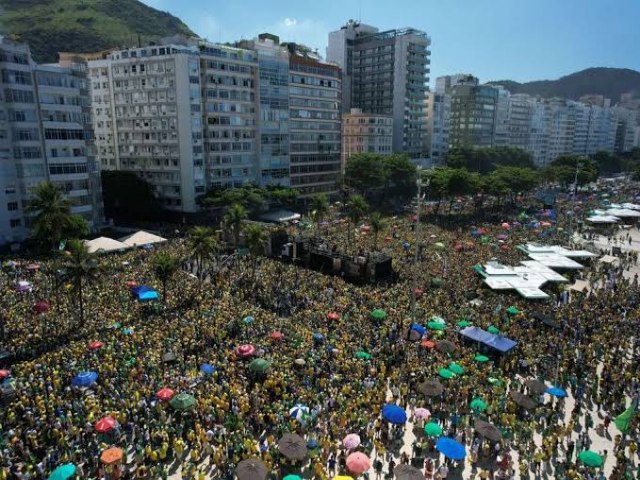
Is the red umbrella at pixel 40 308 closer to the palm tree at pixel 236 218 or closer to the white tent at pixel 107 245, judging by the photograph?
the white tent at pixel 107 245

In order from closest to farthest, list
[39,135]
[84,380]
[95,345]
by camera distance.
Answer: [84,380]
[95,345]
[39,135]

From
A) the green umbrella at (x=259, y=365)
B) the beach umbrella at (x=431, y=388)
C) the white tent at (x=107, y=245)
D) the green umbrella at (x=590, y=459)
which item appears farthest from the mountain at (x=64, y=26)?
the green umbrella at (x=590, y=459)

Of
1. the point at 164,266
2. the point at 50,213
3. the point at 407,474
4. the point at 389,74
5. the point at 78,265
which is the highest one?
the point at 389,74

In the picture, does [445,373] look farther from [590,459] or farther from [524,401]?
[590,459]

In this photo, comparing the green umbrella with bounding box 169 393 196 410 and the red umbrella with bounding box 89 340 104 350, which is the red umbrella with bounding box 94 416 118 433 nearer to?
the green umbrella with bounding box 169 393 196 410

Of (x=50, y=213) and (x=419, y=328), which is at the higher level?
(x=50, y=213)

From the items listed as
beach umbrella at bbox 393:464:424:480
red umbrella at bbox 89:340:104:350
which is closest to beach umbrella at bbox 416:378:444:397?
beach umbrella at bbox 393:464:424:480

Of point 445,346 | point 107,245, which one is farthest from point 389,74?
point 445,346
